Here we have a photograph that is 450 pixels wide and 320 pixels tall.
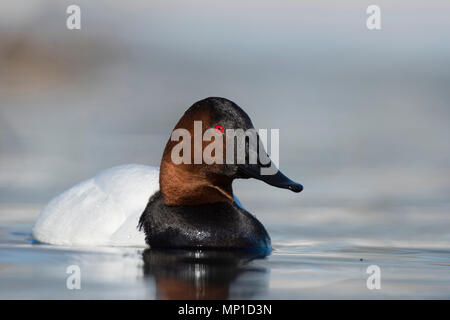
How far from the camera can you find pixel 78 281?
222 inches

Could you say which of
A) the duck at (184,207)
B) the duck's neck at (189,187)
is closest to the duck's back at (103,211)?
the duck at (184,207)

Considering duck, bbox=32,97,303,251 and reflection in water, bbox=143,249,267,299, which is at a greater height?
duck, bbox=32,97,303,251

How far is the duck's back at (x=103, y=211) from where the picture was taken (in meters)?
7.19

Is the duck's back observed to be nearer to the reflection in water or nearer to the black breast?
the black breast

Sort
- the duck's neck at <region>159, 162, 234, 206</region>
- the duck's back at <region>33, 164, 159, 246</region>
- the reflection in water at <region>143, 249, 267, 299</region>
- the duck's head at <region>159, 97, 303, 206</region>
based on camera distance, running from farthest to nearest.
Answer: the duck's back at <region>33, 164, 159, 246</region> → the duck's neck at <region>159, 162, 234, 206</region> → the duck's head at <region>159, 97, 303, 206</region> → the reflection in water at <region>143, 249, 267, 299</region>

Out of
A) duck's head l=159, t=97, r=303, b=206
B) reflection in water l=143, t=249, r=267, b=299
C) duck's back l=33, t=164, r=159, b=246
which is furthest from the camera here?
duck's back l=33, t=164, r=159, b=246

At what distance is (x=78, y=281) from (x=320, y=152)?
19.4ft

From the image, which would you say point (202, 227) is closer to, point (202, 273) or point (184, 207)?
point (184, 207)

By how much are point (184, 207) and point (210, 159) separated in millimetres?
442

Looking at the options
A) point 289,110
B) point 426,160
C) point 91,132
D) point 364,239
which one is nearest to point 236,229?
point 364,239

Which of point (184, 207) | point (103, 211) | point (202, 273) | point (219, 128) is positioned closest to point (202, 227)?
point (184, 207)

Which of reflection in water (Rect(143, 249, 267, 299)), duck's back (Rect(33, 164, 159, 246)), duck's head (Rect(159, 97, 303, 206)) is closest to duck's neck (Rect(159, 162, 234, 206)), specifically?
duck's head (Rect(159, 97, 303, 206))

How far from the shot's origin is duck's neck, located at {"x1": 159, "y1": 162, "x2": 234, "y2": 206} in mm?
7086
